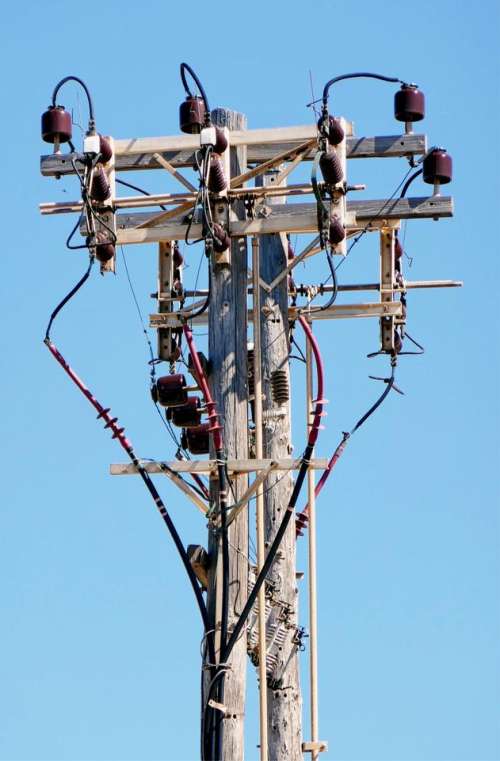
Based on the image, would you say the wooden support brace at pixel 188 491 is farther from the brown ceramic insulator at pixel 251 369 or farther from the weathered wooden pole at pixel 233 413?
the brown ceramic insulator at pixel 251 369

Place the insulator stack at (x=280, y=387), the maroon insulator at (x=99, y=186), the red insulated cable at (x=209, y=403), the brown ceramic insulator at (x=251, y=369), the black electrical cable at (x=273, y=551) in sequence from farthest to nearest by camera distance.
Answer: the insulator stack at (x=280, y=387), the brown ceramic insulator at (x=251, y=369), the maroon insulator at (x=99, y=186), the red insulated cable at (x=209, y=403), the black electrical cable at (x=273, y=551)

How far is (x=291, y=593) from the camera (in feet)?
76.9

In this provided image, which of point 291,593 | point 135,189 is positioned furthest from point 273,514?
point 135,189

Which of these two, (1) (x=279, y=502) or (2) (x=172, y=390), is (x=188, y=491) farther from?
(1) (x=279, y=502)

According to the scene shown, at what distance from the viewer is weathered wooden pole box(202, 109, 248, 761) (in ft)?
65.0

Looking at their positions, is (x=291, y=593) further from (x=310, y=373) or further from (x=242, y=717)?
(x=242, y=717)

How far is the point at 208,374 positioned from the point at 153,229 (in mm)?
1274

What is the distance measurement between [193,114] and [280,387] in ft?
9.69

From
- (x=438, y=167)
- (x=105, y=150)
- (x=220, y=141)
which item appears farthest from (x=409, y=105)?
(x=105, y=150)

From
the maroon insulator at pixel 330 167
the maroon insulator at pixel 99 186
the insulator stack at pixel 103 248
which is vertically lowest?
the insulator stack at pixel 103 248

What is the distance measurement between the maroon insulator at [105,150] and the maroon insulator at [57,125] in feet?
2.46

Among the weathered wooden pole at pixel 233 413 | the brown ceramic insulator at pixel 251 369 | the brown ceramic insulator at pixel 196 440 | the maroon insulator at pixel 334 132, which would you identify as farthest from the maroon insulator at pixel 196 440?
the maroon insulator at pixel 334 132

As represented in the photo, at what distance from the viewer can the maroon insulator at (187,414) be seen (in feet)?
69.4

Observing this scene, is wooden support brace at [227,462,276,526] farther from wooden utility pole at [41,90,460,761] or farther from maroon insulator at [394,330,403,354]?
maroon insulator at [394,330,403,354]
